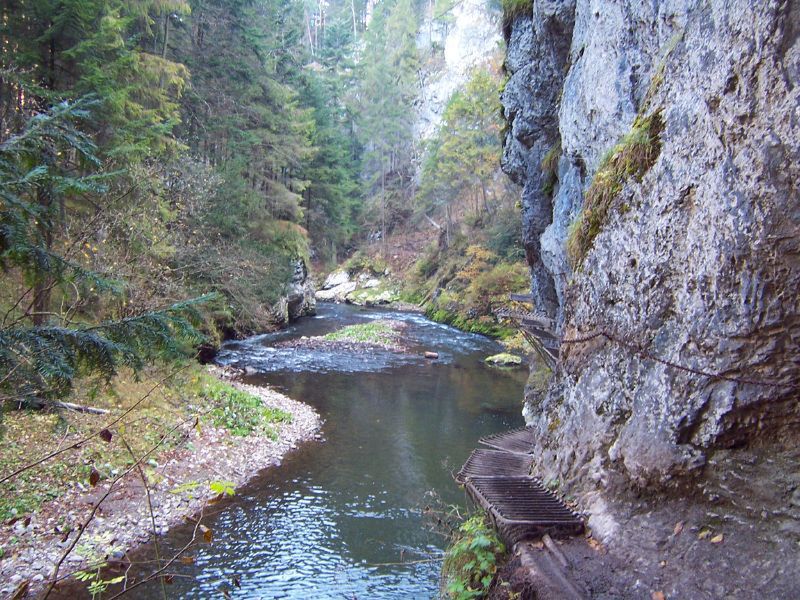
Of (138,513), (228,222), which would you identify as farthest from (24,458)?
(228,222)

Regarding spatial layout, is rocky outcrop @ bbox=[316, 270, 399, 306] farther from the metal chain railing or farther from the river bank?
the metal chain railing

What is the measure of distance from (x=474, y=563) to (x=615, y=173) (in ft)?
14.4

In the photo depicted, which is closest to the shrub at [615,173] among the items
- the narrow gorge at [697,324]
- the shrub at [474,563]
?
the narrow gorge at [697,324]

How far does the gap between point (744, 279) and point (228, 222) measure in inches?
801

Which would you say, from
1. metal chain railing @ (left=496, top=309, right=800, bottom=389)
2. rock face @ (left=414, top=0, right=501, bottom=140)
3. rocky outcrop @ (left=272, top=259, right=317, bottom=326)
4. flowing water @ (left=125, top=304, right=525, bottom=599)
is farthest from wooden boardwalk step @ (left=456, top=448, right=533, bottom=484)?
rock face @ (left=414, top=0, right=501, bottom=140)

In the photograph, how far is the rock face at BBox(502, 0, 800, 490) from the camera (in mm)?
3912

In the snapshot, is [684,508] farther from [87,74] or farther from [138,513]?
[87,74]

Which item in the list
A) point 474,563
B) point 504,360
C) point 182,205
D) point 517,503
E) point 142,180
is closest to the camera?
point 474,563

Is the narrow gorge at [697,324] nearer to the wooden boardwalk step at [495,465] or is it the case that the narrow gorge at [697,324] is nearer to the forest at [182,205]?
the wooden boardwalk step at [495,465]

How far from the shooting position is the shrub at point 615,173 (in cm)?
539

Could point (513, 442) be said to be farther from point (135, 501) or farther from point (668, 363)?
point (135, 501)

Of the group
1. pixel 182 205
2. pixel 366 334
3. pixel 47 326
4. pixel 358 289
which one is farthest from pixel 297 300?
pixel 47 326

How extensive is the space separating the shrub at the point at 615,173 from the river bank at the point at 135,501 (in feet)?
15.9

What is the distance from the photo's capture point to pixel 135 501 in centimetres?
908
